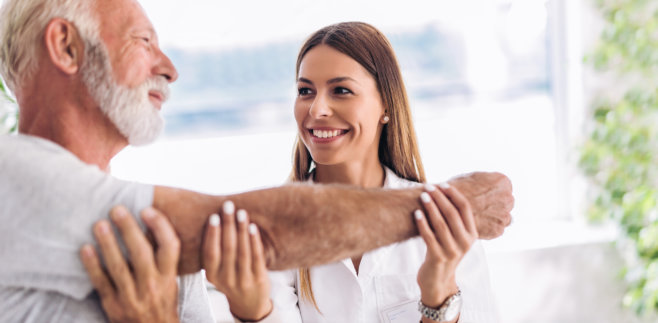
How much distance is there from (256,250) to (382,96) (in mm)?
923

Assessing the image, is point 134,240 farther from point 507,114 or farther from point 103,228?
point 507,114

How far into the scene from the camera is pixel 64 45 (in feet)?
3.21

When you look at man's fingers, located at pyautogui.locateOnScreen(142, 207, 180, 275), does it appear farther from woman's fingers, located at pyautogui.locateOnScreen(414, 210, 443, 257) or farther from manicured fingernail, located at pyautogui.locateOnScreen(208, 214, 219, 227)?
woman's fingers, located at pyautogui.locateOnScreen(414, 210, 443, 257)

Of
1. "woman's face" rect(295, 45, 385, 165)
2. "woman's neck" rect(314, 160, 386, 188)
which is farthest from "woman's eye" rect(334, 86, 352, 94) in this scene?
"woman's neck" rect(314, 160, 386, 188)

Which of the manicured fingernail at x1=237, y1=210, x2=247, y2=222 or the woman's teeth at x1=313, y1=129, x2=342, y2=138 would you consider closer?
the manicured fingernail at x1=237, y1=210, x2=247, y2=222

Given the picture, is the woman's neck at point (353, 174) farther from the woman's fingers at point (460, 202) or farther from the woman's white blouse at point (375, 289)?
the woman's fingers at point (460, 202)

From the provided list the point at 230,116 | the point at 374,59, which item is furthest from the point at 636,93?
the point at 230,116

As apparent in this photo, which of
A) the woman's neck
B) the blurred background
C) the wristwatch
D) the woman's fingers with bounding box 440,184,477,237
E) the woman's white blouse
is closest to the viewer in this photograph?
the woman's fingers with bounding box 440,184,477,237

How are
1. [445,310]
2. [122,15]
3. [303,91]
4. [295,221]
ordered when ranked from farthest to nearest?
[303,91] < [445,310] < [122,15] < [295,221]

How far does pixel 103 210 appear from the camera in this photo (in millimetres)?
860

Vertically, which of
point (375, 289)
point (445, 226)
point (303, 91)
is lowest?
point (375, 289)

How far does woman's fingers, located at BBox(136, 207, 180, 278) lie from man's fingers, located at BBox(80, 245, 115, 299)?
0.25ft

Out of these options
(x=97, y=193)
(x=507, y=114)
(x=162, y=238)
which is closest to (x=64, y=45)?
(x=97, y=193)

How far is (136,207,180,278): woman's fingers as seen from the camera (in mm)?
859
